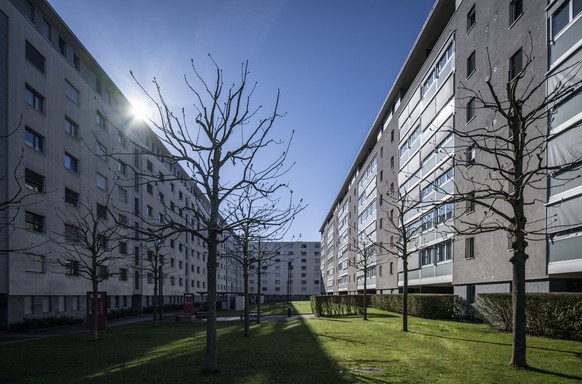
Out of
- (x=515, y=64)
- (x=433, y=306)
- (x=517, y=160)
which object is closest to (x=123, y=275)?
(x=433, y=306)

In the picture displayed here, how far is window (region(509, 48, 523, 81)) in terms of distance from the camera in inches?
854

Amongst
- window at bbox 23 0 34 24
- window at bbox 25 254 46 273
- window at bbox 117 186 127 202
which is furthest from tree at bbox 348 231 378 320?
window at bbox 23 0 34 24

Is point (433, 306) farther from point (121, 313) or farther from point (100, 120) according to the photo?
point (100, 120)

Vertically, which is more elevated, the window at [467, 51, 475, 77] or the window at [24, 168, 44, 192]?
the window at [467, 51, 475, 77]

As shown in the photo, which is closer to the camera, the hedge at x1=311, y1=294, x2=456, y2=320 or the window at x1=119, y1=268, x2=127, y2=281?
the hedge at x1=311, y1=294, x2=456, y2=320

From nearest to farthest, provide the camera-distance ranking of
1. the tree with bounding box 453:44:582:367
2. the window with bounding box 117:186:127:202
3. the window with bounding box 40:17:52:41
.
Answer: the tree with bounding box 453:44:582:367
the window with bounding box 40:17:52:41
the window with bounding box 117:186:127:202

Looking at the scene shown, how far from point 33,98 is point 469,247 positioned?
30010 millimetres

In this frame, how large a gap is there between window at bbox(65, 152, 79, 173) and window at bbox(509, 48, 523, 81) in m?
31.1

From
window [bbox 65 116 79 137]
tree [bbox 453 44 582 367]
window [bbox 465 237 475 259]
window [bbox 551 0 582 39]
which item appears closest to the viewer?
tree [bbox 453 44 582 367]

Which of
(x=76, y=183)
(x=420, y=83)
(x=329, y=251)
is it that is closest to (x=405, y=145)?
(x=420, y=83)

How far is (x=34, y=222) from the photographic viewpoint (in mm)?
28766

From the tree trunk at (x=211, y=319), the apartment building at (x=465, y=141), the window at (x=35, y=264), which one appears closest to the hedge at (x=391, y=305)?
the apartment building at (x=465, y=141)

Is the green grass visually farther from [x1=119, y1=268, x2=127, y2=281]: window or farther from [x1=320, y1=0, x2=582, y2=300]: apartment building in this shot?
[x1=119, y1=268, x2=127, y2=281]: window

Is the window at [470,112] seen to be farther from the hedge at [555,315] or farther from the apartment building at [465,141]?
the hedge at [555,315]
